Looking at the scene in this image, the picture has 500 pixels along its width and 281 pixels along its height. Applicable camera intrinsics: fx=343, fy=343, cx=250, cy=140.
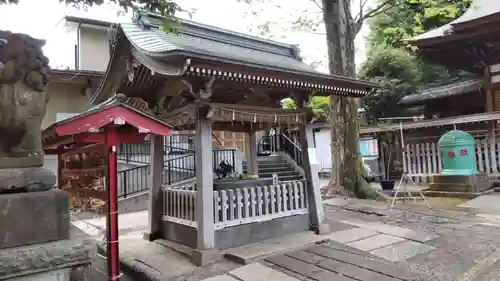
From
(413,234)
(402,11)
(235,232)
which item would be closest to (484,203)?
(413,234)

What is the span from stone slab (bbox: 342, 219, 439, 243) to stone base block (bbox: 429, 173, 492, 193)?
15.0 feet

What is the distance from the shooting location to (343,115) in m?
11.5

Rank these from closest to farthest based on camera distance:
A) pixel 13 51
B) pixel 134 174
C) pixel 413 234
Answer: pixel 13 51 < pixel 413 234 < pixel 134 174

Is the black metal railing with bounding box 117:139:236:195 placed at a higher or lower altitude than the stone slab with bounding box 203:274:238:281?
higher

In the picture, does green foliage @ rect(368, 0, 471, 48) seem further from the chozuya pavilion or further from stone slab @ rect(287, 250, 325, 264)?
stone slab @ rect(287, 250, 325, 264)

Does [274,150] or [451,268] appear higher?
[274,150]

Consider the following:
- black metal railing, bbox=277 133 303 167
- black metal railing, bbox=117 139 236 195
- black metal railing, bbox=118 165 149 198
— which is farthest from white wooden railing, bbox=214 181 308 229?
black metal railing, bbox=118 165 149 198

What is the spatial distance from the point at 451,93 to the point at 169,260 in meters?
12.3

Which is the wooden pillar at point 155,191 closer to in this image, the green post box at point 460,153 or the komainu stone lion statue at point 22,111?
the komainu stone lion statue at point 22,111

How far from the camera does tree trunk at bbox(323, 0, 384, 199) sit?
11.4 meters

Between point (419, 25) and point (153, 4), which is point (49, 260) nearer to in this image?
point (153, 4)

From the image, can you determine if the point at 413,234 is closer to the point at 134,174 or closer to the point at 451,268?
the point at 451,268

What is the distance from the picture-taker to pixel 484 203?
354 inches

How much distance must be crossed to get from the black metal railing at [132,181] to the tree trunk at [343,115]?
687 centimetres
